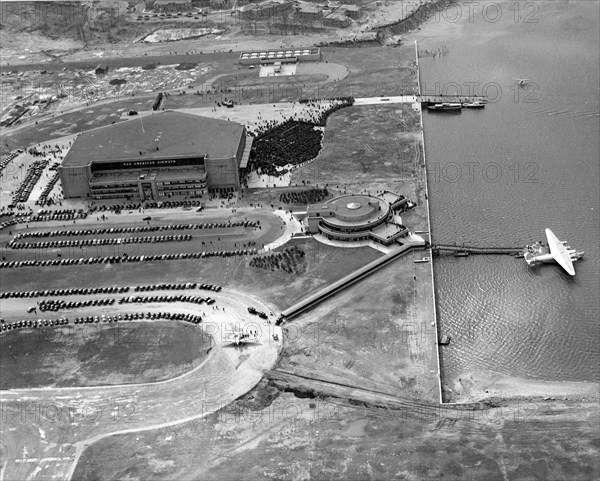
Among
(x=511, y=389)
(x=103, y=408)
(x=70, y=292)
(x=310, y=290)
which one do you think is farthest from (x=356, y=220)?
(x=103, y=408)

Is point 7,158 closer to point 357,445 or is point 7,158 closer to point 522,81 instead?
point 357,445

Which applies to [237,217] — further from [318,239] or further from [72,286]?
[72,286]

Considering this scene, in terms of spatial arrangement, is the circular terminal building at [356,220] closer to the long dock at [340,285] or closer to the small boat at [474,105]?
the long dock at [340,285]

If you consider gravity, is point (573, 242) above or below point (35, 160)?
below

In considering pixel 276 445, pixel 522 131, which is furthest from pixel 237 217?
pixel 522 131

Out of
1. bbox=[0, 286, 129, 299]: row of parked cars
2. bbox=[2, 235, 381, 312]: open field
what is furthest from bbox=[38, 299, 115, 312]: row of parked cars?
bbox=[2, 235, 381, 312]: open field

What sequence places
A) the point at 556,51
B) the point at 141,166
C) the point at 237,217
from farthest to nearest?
1. the point at 556,51
2. the point at 141,166
3. the point at 237,217
